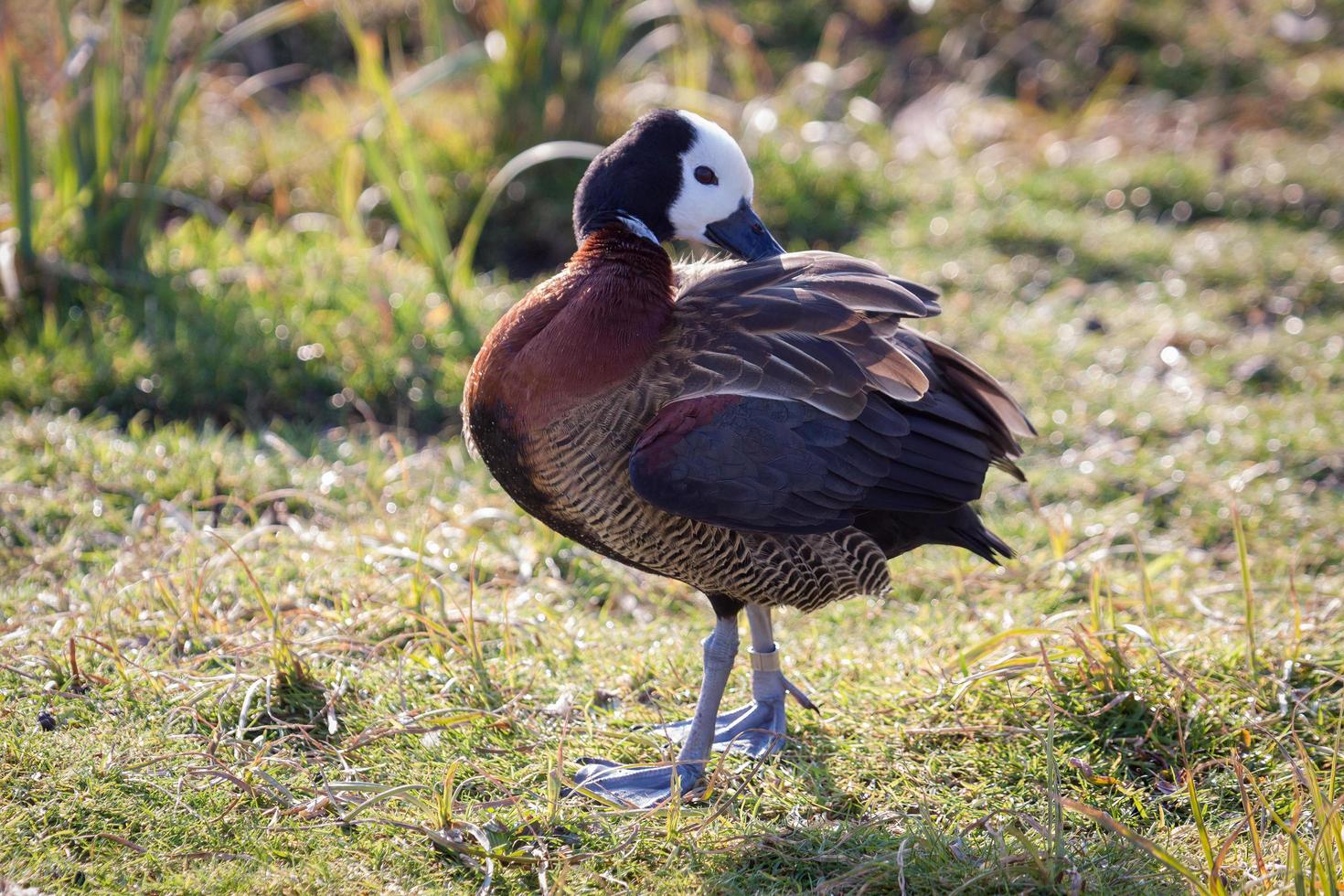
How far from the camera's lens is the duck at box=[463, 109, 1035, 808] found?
3.04m

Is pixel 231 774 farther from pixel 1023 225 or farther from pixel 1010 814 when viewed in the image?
pixel 1023 225

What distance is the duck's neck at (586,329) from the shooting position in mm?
3064

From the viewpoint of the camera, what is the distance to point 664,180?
333 cm

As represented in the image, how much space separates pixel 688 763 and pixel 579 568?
3.81 ft

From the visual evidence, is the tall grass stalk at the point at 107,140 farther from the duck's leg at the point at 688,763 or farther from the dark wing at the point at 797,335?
the duck's leg at the point at 688,763

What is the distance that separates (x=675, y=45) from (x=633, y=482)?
5.64 m

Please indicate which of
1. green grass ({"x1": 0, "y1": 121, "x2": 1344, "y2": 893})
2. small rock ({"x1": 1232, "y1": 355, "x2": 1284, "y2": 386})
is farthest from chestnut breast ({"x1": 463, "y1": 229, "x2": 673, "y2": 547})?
small rock ({"x1": 1232, "y1": 355, "x2": 1284, "y2": 386})

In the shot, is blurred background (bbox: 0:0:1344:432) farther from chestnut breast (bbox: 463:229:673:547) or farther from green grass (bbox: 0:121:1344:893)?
chestnut breast (bbox: 463:229:673:547)

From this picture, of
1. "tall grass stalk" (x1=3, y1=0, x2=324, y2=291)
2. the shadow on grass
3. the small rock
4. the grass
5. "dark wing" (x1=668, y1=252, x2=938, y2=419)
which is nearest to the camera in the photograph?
the shadow on grass

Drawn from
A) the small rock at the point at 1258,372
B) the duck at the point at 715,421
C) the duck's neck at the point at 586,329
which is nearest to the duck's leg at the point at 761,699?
the duck at the point at 715,421

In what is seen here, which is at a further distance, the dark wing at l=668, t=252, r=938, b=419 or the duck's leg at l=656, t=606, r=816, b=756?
the duck's leg at l=656, t=606, r=816, b=756

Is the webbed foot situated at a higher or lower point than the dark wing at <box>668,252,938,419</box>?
lower

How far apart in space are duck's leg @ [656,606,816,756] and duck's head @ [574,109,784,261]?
3.27 feet

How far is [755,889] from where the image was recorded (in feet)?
9.05
